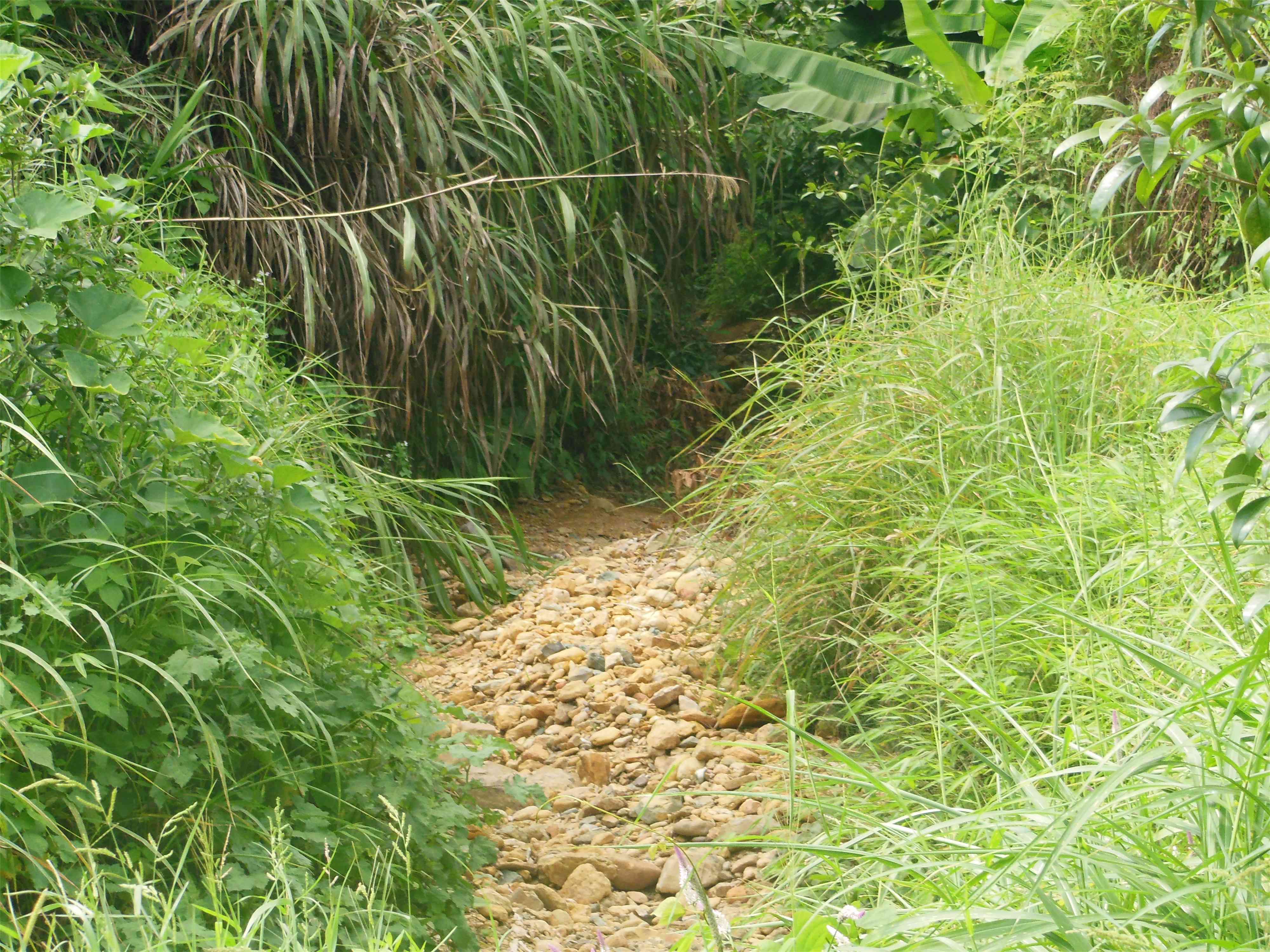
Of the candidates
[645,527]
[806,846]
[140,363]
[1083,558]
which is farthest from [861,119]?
[806,846]

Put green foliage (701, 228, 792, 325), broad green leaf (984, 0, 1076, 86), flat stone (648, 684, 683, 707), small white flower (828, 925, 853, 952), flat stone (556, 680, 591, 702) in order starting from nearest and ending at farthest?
small white flower (828, 925, 853, 952), flat stone (648, 684, 683, 707), flat stone (556, 680, 591, 702), broad green leaf (984, 0, 1076, 86), green foliage (701, 228, 792, 325)

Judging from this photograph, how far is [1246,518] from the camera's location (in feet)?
4.92

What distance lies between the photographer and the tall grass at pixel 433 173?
14.0 feet

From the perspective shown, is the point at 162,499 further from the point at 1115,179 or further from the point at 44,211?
the point at 1115,179

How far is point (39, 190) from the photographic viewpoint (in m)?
2.09

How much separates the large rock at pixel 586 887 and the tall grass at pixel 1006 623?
0.50 meters

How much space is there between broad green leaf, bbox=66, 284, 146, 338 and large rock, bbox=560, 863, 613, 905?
1.53m

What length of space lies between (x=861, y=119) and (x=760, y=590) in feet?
13.2

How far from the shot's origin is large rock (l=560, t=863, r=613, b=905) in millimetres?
2639

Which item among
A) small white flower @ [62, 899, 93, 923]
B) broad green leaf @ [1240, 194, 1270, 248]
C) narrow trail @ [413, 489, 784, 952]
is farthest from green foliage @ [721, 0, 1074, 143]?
small white flower @ [62, 899, 93, 923]

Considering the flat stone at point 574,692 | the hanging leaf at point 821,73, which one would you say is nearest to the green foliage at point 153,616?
the flat stone at point 574,692

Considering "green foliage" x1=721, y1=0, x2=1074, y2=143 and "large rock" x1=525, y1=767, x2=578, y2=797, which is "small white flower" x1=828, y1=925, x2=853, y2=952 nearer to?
"large rock" x1=525, y1=767, x2=578, y2=797

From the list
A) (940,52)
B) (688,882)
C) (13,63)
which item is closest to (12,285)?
(13,63)

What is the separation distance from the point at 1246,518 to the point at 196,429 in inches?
66.1
